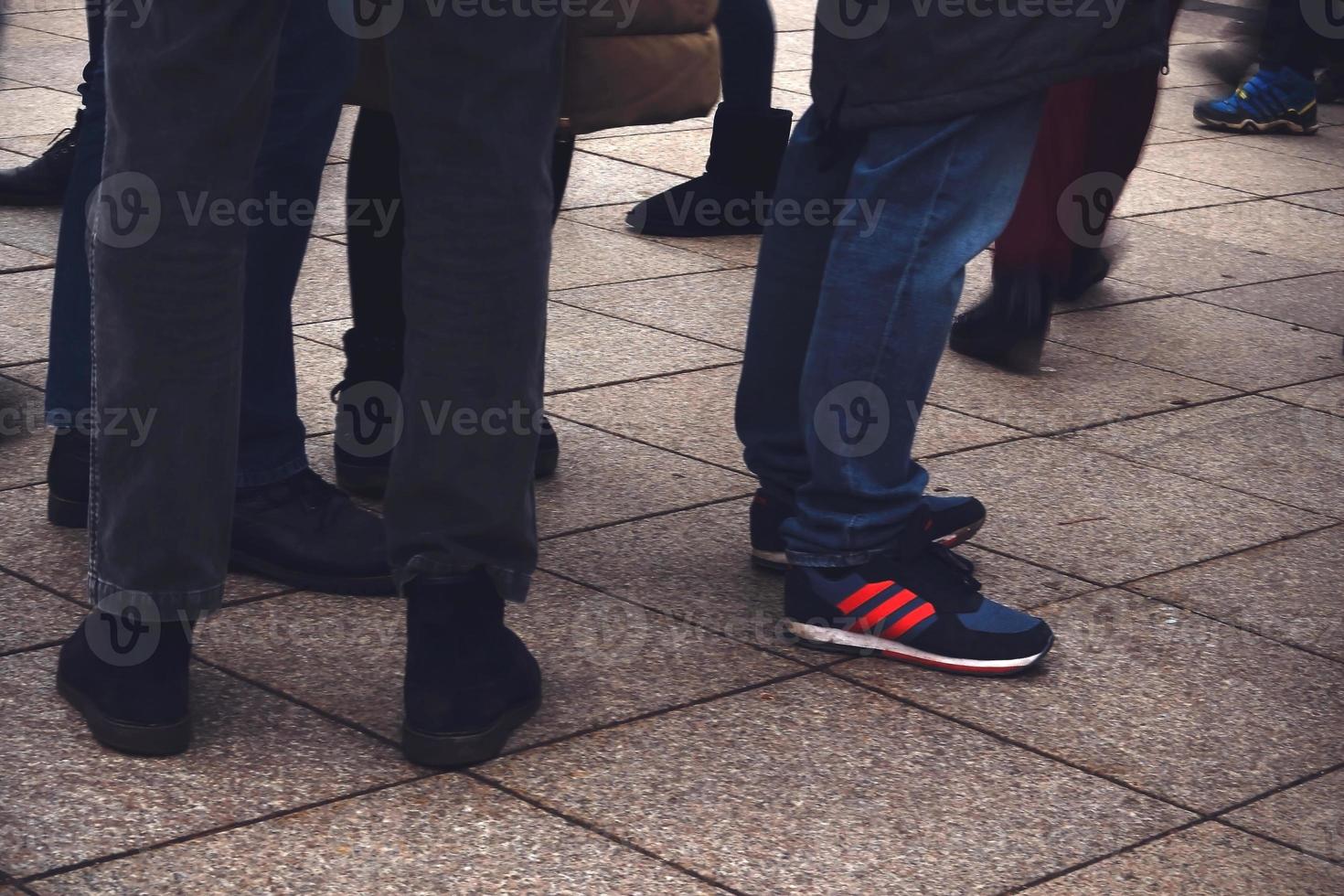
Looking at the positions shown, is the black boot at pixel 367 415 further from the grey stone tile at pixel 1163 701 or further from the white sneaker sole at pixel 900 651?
the grey stone tile at pixel 1163 701

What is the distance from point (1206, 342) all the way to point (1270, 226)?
1.63m

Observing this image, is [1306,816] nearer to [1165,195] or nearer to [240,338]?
[240,338]

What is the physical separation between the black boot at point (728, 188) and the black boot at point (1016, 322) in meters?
1.35

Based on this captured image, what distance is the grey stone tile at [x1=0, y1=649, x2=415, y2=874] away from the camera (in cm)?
236

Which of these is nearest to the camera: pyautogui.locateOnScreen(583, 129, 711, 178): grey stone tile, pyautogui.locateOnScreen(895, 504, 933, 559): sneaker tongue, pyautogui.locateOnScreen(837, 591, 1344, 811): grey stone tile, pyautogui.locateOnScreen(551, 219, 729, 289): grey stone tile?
pyautogui.locateOnScreen(837, 591, 1344, 811): grey stone tile

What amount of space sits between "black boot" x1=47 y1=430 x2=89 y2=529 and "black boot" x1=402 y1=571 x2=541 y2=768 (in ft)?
3.32

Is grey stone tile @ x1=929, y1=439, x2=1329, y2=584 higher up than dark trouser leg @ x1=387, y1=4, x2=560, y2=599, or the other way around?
dark trouser leg @ x1=387, y1=4, x2=560, y2=599

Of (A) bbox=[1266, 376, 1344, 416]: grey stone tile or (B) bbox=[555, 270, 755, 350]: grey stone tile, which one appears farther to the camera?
(B) bbox=[555, 270, 755, 350]: grey stone tile

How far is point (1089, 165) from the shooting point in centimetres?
505

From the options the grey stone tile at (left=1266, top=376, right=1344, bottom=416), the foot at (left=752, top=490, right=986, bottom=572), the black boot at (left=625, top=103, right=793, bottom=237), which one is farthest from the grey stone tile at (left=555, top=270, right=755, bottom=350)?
the foot at (left=752, top=490, right=986, bottom=572)

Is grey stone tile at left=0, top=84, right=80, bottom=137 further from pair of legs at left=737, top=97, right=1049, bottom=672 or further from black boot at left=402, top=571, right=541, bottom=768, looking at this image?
black boot at left=402, top=571, right=541, bottom=768

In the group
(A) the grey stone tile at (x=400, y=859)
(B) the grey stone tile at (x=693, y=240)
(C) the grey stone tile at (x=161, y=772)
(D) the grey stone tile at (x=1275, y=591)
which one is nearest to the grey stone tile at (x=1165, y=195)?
(B) the grey stone tile at (x=693, y=240)

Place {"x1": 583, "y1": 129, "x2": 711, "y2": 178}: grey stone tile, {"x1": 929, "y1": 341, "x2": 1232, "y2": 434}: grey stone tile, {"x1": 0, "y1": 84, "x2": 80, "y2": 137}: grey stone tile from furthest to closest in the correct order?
{"x1": 583, "y1": 129, "x2": 711, "y2": 178}: grey stone tile
{"x1": 0, "y1": 84, "x2": 80, "y2": 137}: grey stone tile
{"x1": 929, "y1": 341, "x2": 1232, "y2": 434}: grey stone tile

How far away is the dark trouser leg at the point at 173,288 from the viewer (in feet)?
7.70
